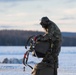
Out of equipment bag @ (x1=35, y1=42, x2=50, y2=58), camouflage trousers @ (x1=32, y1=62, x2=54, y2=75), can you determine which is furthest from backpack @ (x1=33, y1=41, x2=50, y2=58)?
camouflage trousers @ (x1=32, y1=62, x2=54, y2=75)

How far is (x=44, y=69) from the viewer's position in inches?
286

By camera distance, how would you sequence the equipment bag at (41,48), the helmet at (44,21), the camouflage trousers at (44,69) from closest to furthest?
the equipment bag at (41,48) → the helmet at (44,21) → the camouflage trousers at (44,69)

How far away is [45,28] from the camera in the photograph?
7.20 metres

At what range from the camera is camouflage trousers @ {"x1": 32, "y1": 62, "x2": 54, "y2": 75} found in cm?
724

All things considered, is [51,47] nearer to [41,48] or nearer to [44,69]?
[41,48]

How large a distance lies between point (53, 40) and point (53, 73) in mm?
578

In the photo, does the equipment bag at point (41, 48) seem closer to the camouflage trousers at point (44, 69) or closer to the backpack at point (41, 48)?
the backpack at point (41, 48)

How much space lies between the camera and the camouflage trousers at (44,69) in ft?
23.7

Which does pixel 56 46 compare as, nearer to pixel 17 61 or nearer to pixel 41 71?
pixel 41 71

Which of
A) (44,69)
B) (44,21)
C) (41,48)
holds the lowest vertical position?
(44,69)

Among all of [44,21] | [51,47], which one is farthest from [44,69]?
[44,21]

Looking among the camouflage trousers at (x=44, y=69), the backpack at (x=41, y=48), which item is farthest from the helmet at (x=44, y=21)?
the camouflage trousers at (x=44, y=69)

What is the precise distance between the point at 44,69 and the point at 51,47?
0.40 m

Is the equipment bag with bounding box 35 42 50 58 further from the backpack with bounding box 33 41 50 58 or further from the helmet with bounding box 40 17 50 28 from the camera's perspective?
the helmet with bounding box 40 17 50 28
